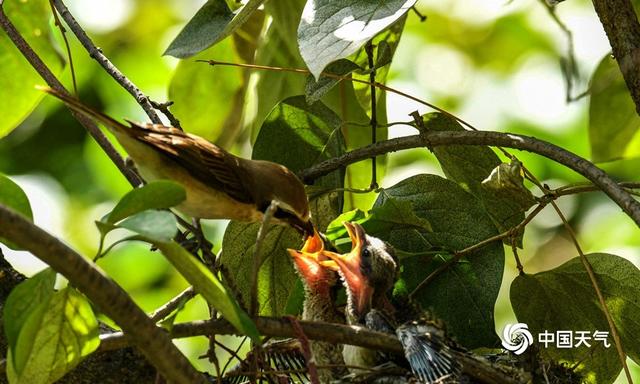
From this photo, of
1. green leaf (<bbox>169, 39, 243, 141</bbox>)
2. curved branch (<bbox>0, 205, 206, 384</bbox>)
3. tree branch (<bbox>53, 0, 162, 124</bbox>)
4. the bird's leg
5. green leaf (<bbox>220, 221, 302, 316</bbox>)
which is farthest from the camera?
green leaf (<bbox>169, 39, 243, 141</bbox>)

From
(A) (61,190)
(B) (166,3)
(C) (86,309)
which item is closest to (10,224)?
(C) (86,309)

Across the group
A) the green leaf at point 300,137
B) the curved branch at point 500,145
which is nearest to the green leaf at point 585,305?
the curved branch at point 500,145

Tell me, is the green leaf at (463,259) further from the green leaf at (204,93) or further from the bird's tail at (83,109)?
the green leaf at (204,93)

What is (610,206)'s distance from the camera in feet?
12.6

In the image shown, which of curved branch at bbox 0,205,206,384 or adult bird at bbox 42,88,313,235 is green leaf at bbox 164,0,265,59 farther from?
curved branch at bbox 0,205,206,384

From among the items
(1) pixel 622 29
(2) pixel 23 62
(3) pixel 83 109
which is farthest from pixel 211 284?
(2) pixel 23 62

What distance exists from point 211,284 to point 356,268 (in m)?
0.94

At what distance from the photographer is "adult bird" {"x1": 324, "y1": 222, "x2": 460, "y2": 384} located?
1942 mm

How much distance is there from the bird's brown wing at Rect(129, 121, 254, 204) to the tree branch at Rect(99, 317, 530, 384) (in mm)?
397

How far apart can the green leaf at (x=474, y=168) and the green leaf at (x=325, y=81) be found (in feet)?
0.70

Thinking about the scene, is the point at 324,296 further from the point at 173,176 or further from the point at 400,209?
the point at 173,176

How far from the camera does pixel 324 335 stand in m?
1.74

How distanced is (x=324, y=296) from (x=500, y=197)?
1.79 ft

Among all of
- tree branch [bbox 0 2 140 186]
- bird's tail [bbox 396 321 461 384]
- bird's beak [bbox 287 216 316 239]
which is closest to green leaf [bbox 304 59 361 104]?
bird's beak [bbox 287 216 316 239]
